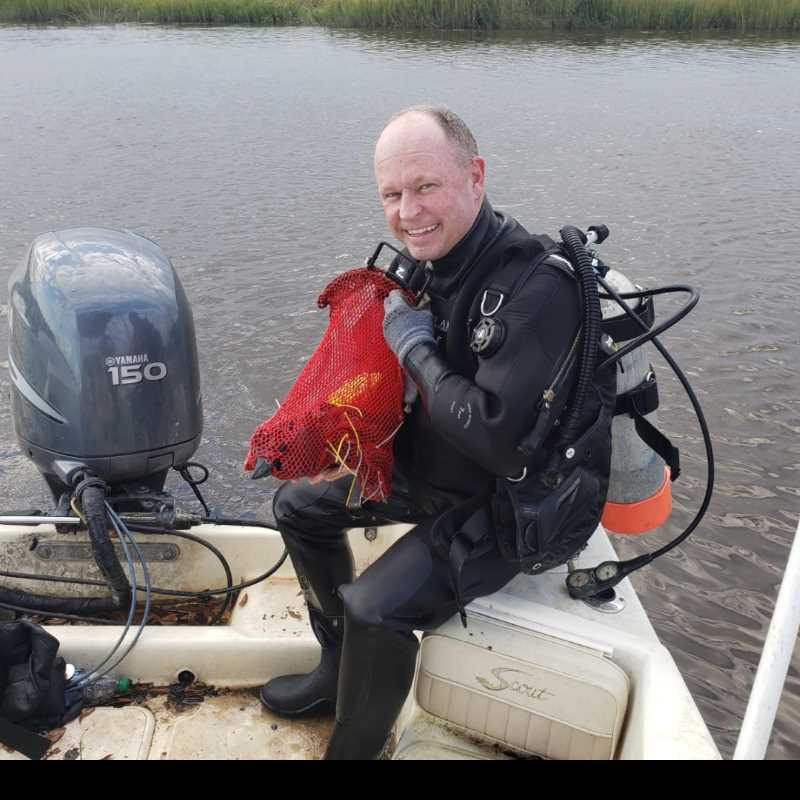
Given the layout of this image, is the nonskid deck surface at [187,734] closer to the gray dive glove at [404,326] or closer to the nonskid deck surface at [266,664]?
the nonskid deck surface at [266,664]

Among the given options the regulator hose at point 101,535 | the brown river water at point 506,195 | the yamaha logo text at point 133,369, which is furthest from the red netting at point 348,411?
the brown river water at point 506,195

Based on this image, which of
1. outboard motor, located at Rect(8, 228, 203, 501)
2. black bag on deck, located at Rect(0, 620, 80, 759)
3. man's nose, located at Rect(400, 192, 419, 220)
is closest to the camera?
man's nose, located at Rect(400, 192, 419, 220)

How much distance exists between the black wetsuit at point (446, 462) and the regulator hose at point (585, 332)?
33 mm

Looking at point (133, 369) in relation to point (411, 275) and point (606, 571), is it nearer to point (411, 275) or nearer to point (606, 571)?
point (411, 275)

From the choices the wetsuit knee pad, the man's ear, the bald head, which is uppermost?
the bald head

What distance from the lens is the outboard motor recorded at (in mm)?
2781

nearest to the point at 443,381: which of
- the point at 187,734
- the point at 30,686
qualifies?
the point at 187,734

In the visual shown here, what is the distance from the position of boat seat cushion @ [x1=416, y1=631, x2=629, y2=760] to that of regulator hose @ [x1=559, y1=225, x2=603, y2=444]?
559mm

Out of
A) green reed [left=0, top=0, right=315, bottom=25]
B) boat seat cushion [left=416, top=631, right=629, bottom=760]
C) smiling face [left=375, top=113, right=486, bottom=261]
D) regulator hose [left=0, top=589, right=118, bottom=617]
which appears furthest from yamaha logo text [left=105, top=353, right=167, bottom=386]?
green reed [left=0, top=0, right=315, bottom=25]

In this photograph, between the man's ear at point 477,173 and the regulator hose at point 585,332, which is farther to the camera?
the man's ear at point 477,173

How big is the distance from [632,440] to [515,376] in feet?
1.93

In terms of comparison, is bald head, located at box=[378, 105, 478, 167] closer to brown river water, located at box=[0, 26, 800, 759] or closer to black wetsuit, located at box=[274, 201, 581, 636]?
black wetsuit, located at box=[274, 201, 581, 636]

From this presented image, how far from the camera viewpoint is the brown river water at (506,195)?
439 centimetres
